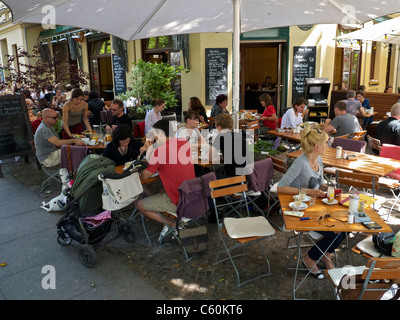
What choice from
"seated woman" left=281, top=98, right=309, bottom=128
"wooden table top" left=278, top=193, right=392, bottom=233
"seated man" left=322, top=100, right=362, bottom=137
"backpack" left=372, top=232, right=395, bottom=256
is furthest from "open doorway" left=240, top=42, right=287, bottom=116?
"backpack" left=372, top=232, right=395, bottom=256

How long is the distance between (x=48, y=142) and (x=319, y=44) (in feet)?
29.6

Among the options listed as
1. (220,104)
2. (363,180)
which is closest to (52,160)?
(220,104)

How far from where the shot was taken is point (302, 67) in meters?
11.7

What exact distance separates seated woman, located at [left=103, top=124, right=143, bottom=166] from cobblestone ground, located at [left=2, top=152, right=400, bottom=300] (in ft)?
3.53

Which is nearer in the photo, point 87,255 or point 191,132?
point 87,255

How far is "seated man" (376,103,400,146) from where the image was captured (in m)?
6.42

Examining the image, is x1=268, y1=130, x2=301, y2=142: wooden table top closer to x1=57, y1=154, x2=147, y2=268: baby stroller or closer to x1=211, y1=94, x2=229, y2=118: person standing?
x1=211, y1=94, x2=229, y2=118: person standing

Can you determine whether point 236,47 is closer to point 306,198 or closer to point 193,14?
point 193,14

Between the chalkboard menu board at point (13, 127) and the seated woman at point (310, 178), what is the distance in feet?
22.4

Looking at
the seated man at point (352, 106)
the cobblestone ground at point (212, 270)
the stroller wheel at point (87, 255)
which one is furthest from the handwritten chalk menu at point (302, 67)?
the stroller wheel at point (87, 255)

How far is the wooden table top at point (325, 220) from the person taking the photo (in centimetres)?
332

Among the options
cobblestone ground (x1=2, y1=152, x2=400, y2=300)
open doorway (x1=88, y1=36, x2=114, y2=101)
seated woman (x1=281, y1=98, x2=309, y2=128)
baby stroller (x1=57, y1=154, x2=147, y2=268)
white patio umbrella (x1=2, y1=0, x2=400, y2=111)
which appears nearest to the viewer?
cobblestone ground (x1=2, y1=152, x2=400, y2=300)

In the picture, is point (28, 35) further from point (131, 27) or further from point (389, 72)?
point (389, 72)

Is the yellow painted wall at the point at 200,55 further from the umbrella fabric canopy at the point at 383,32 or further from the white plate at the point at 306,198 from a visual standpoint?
the white plate at the point at 306,198
